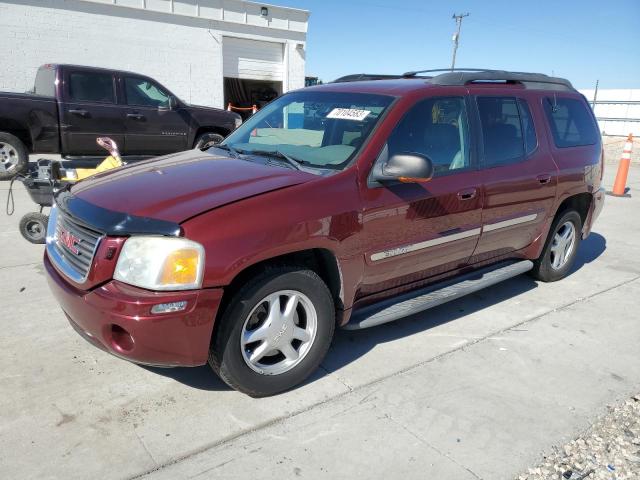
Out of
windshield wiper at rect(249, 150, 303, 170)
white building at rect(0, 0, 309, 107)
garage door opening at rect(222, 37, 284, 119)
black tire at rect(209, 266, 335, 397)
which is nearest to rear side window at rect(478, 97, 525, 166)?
windshield wiper at rect(249, 150, 303, 170)

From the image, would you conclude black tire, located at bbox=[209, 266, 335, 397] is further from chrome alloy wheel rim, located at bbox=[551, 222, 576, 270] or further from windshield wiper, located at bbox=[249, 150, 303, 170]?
chrome alloy wheel rim, located at bbox=[551, 222, 576, 270]

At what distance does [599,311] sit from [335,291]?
2699 mm

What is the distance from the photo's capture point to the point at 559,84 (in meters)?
4.97

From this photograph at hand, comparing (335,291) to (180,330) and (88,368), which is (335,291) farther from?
(88,368)

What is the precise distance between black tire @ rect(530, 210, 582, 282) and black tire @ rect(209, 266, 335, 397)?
2746 millimetres

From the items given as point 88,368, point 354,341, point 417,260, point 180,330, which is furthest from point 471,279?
point 88,368

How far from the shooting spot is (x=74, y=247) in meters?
2.84

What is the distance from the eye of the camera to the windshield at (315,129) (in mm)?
3367

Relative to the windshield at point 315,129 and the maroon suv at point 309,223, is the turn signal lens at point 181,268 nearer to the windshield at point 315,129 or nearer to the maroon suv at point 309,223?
the maroon suv at point 309,223

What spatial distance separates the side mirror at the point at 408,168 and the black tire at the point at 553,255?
7.68 feet

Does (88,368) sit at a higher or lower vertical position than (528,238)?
lower

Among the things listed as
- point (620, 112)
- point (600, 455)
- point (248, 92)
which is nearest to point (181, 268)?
point (600, 455)

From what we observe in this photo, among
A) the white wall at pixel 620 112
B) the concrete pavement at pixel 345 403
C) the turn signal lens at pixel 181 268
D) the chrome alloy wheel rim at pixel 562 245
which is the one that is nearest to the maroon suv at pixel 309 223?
the turn signal lens at pixel 181 268

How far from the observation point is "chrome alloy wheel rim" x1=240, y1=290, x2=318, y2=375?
9.46 ft
